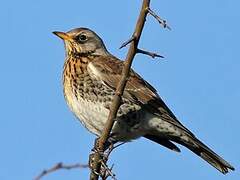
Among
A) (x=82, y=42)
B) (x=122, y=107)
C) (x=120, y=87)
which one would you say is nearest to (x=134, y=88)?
(x=122, y=107)

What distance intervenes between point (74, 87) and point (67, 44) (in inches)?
43.4

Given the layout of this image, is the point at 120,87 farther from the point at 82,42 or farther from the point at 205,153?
the point at 82,42

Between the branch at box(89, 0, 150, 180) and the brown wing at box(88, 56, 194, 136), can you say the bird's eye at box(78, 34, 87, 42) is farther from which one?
the branch at box(89, 0, 150, 180)

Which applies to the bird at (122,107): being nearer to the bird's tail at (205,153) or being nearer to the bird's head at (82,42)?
the bird's tail at (205,153)

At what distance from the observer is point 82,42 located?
8.79 m

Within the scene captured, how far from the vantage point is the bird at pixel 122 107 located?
7629mm

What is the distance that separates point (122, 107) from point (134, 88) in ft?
1.86

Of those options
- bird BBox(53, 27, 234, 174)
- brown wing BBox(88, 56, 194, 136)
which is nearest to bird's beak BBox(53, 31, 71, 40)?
bird BBox(53, 27, 234, 174)

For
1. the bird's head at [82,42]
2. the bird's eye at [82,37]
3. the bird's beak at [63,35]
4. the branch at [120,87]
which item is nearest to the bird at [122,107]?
the bird's beak at [63,35]

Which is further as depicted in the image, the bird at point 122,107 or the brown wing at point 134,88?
the brown wing at point 134,88

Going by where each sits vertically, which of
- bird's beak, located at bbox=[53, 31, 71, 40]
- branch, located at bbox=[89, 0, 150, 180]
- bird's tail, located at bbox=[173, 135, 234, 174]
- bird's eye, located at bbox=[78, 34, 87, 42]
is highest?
bird's eye, located at bbox=[78, 34, 87, 42]

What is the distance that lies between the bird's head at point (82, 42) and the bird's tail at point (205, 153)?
1.79 metres

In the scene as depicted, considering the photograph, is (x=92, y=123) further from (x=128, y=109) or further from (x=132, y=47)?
(x=132, y=47)

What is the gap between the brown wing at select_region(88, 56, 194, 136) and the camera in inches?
312
